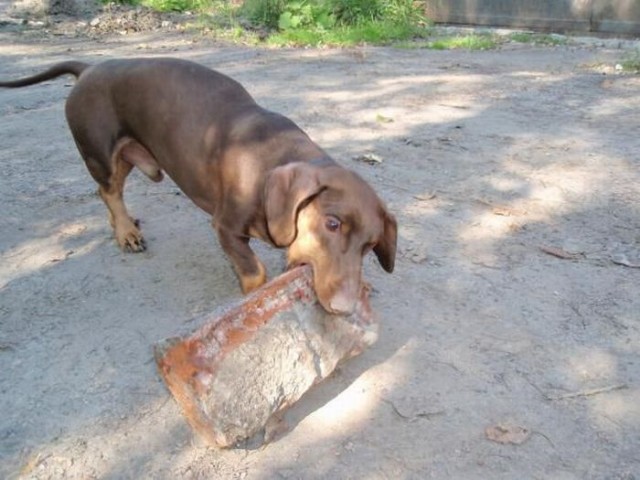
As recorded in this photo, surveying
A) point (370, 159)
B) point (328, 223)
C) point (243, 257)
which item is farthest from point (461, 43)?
point (328, 223)

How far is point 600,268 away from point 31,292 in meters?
3.06

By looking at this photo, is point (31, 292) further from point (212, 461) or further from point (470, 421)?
point (470, 421)

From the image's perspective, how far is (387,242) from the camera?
3.02m

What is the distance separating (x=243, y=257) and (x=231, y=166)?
1.49 ft

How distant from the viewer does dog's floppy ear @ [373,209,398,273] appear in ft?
9.73

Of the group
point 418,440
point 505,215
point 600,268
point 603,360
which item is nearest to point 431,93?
point 505,215

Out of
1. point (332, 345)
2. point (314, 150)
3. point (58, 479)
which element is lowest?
point (58, 479)

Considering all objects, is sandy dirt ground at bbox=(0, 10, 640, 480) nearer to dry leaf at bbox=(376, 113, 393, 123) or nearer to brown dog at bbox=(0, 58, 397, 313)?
dry leaf at bbox=(376, 113, 393, 123)

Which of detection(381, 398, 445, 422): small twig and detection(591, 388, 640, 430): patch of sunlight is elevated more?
detection(591, 388, 640, 430): patch of sunlight

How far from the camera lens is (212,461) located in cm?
253

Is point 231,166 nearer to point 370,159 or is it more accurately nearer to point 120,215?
point 120,215

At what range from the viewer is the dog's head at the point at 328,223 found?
2682mm

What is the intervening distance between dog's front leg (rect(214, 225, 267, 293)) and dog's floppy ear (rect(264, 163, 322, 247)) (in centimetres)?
46

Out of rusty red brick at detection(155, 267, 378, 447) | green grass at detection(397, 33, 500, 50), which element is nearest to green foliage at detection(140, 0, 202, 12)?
green grass at detection(397, 33, 500, 50)
